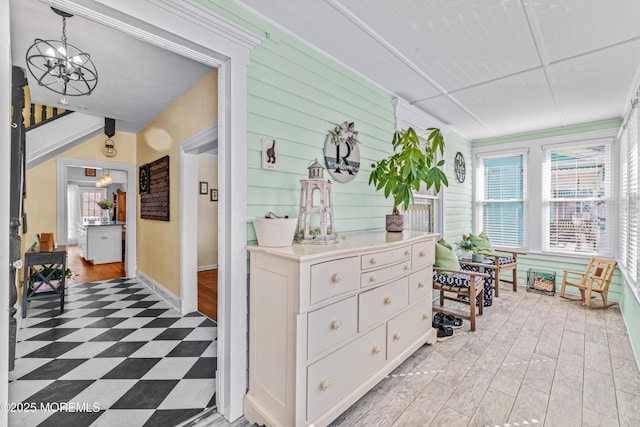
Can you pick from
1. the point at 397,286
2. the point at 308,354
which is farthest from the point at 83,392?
the point at 397,286

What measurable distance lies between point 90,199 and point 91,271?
6843 millimetres

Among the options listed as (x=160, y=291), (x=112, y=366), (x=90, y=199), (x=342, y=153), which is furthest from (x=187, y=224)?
(x=90, y=199)

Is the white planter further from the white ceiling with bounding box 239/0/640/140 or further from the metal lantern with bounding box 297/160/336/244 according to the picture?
the white ceiling with bounding box 239/0/640/140

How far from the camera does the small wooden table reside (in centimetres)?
319

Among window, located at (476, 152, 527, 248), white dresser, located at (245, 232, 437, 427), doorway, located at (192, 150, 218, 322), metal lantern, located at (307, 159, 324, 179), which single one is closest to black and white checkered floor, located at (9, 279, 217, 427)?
white dresser, located at (245, 232, 437, 427)

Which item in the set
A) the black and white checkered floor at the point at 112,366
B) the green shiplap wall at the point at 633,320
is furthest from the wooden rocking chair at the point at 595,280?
the black and white checkered floor at the point at 112,366

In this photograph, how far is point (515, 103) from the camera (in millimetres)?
3432

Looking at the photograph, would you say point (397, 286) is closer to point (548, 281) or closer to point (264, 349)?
point (264, 349)

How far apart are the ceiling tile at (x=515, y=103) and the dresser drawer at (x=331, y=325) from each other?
2.71 m

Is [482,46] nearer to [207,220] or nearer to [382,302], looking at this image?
[382,302]

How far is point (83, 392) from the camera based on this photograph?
1.94m

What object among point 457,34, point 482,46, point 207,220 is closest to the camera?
point 457,34

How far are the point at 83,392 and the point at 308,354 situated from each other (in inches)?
65.6

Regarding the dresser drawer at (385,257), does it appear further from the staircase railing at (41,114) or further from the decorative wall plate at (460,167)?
the staircase railing at (41,114)
